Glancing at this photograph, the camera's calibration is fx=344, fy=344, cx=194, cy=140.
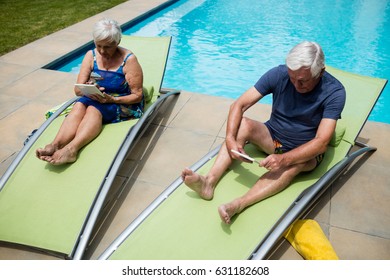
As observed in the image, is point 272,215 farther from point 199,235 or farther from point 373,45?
point 373,45

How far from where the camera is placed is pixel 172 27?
9359mm

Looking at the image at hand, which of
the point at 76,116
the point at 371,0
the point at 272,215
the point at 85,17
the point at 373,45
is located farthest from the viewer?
the point at 371,0

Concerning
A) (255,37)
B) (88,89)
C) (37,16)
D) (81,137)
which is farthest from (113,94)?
(37,16)

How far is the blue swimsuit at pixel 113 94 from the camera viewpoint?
11.9ft

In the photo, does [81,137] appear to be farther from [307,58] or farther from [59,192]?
[307,58]

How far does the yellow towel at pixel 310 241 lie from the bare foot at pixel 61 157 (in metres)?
2.04

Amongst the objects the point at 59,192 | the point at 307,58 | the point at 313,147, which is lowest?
the point at 59,192

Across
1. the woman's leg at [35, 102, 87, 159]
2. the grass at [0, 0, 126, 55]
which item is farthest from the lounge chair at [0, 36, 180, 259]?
the grass at [0, 0, 126, 55]

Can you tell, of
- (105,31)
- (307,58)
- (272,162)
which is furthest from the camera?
(105,31)

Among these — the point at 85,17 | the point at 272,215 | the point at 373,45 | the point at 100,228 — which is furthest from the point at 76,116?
the point at 373,45

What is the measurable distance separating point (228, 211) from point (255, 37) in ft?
23.0

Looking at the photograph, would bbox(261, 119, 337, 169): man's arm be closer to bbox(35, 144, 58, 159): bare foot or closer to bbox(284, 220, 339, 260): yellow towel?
bbox(284, 220, 339, 260): yellow towel

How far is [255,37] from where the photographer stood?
8.73 metres

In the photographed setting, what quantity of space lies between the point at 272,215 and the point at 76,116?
2.16 meters
